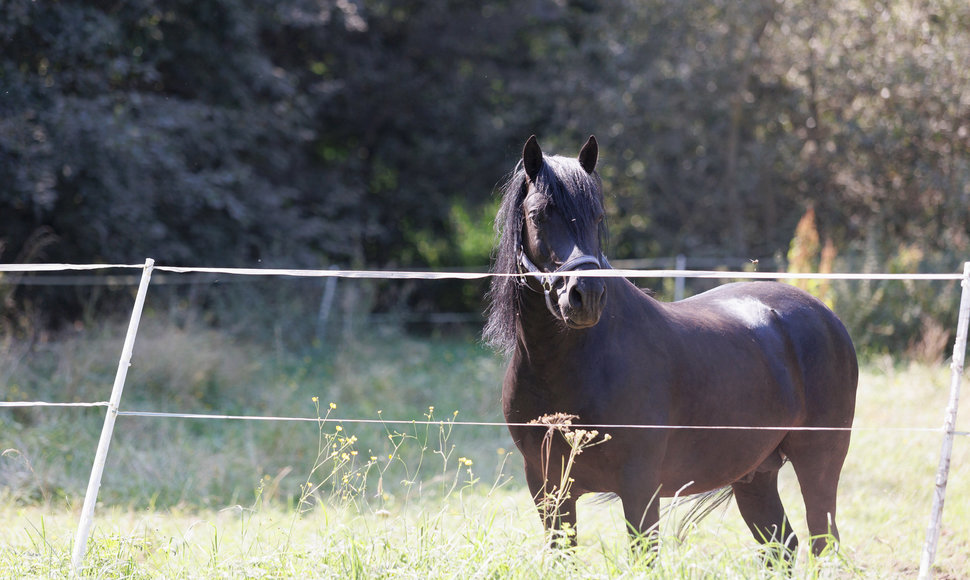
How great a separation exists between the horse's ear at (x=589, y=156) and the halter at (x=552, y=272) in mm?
442

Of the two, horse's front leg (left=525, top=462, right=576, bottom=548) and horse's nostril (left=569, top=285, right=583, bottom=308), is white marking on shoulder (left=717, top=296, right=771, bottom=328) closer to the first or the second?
horse's front leg (left=525, top=462, right=576, bottom=548)

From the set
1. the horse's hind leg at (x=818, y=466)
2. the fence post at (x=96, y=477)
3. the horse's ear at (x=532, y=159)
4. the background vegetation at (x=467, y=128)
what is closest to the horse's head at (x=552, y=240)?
the horse's ear at (x=532, y=159)

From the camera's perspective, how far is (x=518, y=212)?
131 inches

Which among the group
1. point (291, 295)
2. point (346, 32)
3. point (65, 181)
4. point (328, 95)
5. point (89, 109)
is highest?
point (346, 32)

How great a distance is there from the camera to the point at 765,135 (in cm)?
1577

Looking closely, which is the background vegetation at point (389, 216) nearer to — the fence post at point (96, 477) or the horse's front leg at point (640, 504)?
the fence post at point (96, 477)

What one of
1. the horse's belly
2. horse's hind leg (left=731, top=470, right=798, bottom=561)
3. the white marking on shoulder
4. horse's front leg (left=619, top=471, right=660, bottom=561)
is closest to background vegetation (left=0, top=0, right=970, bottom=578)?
horse's front leg (left=619, top=471, right=660, bottom=561)

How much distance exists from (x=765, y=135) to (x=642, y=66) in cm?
266

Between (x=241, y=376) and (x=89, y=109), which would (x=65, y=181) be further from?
(x=241, y=376)

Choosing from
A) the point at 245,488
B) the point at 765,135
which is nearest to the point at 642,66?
the point at 765,135

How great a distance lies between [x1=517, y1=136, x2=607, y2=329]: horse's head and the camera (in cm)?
304

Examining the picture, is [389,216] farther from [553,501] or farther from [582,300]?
[582,300]

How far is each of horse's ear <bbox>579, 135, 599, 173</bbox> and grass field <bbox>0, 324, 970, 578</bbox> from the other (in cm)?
118

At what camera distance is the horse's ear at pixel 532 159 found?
10.6 feet
